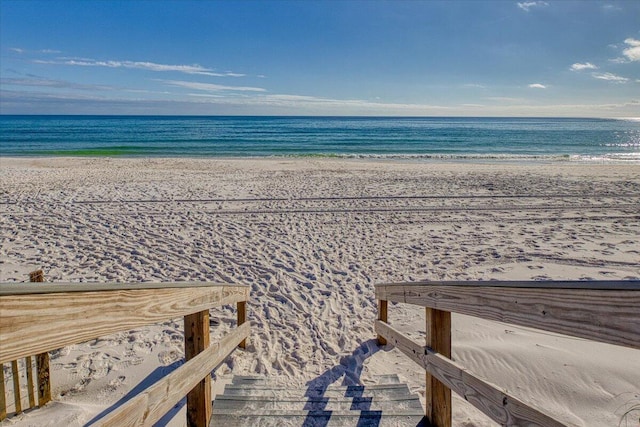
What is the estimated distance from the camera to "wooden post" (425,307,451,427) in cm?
234

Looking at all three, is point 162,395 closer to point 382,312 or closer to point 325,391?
point 325,391

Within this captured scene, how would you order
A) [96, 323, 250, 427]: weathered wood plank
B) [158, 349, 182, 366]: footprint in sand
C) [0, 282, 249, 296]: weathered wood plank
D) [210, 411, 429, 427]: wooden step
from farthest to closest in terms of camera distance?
[158, 349, 182, 366]: footprint in sand < [210, 411, 429, 427]: wooden step < [96, 323, 250, 427]: weathered wood plank < [0, 282, 249, 296]: weathered wood plank

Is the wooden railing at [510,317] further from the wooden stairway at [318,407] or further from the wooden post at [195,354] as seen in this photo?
the wooden post at [195,354]

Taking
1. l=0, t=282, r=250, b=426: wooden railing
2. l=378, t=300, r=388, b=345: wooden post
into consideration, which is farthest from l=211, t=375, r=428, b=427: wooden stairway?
l=378, t=300, r=388, b=345: wooden post

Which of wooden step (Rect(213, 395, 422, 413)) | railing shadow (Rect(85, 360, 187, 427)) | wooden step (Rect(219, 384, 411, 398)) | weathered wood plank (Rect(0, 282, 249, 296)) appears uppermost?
weathered wood plank (Rect(0, 282, 249, 296))

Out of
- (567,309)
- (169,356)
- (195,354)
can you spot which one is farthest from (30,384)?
(567,309)

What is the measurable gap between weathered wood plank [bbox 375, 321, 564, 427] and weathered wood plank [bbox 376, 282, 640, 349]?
304mm

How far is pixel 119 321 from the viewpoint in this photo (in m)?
1.37

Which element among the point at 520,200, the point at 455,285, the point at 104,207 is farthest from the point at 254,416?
the point at 520,200

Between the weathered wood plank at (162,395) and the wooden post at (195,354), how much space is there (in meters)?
0.08

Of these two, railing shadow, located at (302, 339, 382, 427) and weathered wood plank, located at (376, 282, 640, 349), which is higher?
weathered wood plank, located at (376, 282, 640, 349)

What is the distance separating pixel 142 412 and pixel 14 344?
73 cm

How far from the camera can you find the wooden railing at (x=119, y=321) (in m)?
0.96

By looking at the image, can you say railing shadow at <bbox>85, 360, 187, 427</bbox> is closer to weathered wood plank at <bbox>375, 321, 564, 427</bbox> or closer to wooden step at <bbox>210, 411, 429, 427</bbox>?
wooden step at <bbox>210, 411, 429, 427</bbox>
